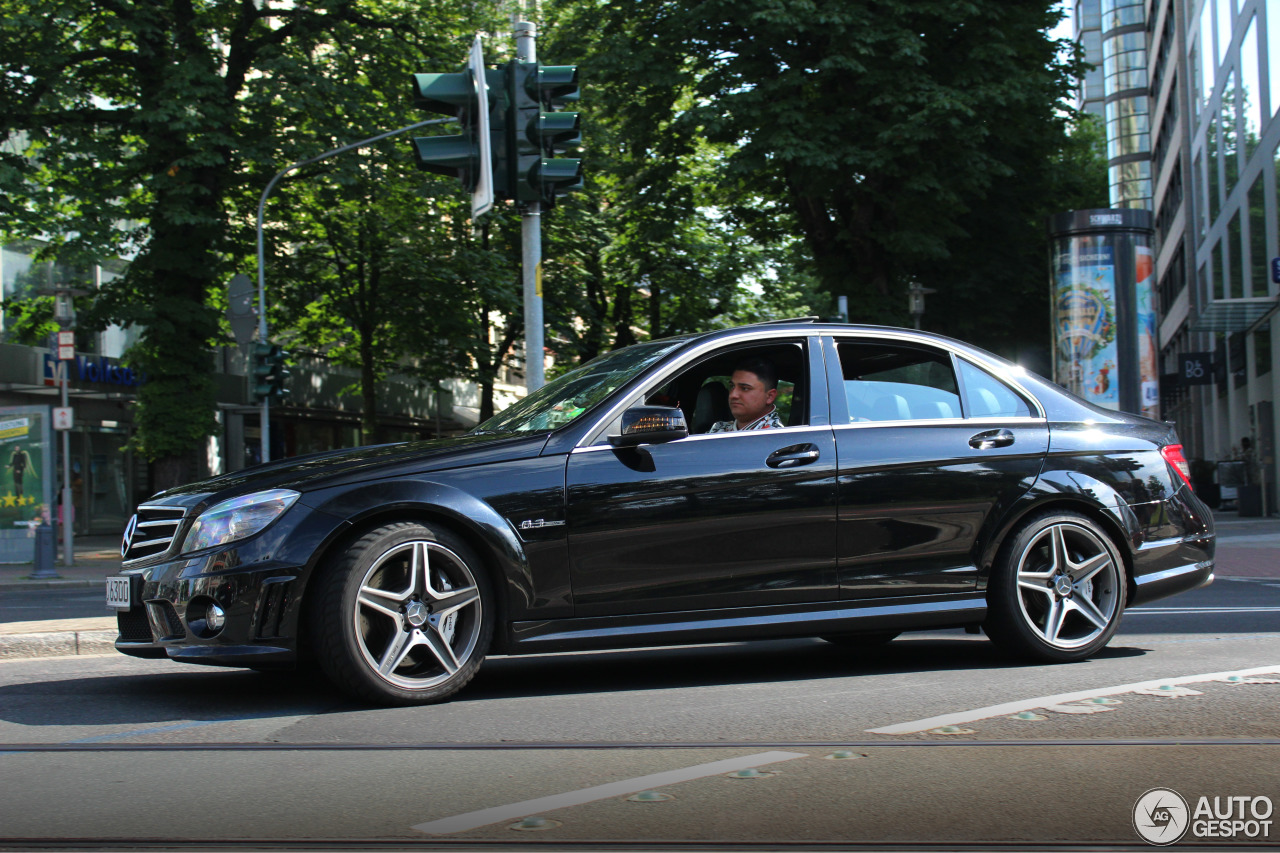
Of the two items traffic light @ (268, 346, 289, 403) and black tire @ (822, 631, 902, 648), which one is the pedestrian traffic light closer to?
traffic light @ (268, 346, 289, 403)

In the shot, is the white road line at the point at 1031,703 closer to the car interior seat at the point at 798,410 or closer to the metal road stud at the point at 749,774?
the metal road stud at the point at 749,774

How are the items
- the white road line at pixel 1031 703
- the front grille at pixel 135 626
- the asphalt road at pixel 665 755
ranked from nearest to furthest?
the asphalt road at pixel 665 755 → the white road line at pixel 1031 703 → the front grille at pixel 135 626

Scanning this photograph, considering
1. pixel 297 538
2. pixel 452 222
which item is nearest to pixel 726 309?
pixel 452 222

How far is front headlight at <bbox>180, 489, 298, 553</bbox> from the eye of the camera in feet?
16.6

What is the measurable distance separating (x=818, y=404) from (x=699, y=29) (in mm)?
18908

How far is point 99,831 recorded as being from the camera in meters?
3.48

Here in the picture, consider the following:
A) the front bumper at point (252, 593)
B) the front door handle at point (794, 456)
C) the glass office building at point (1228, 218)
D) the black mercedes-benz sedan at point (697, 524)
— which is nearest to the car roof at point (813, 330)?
the black mercedes-benz sedan at point (697, 524)

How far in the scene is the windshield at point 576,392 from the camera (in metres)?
5.77

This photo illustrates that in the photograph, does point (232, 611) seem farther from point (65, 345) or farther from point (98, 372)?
point (98, 372)

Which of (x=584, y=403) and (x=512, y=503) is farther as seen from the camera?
(x=584, y=403)

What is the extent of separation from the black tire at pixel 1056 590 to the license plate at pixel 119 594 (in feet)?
12.3

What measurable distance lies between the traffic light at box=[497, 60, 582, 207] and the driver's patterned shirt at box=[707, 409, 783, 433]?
4270mm

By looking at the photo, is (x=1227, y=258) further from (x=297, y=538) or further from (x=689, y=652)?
(x=297, y=538)

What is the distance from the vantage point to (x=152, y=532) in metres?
5.44
